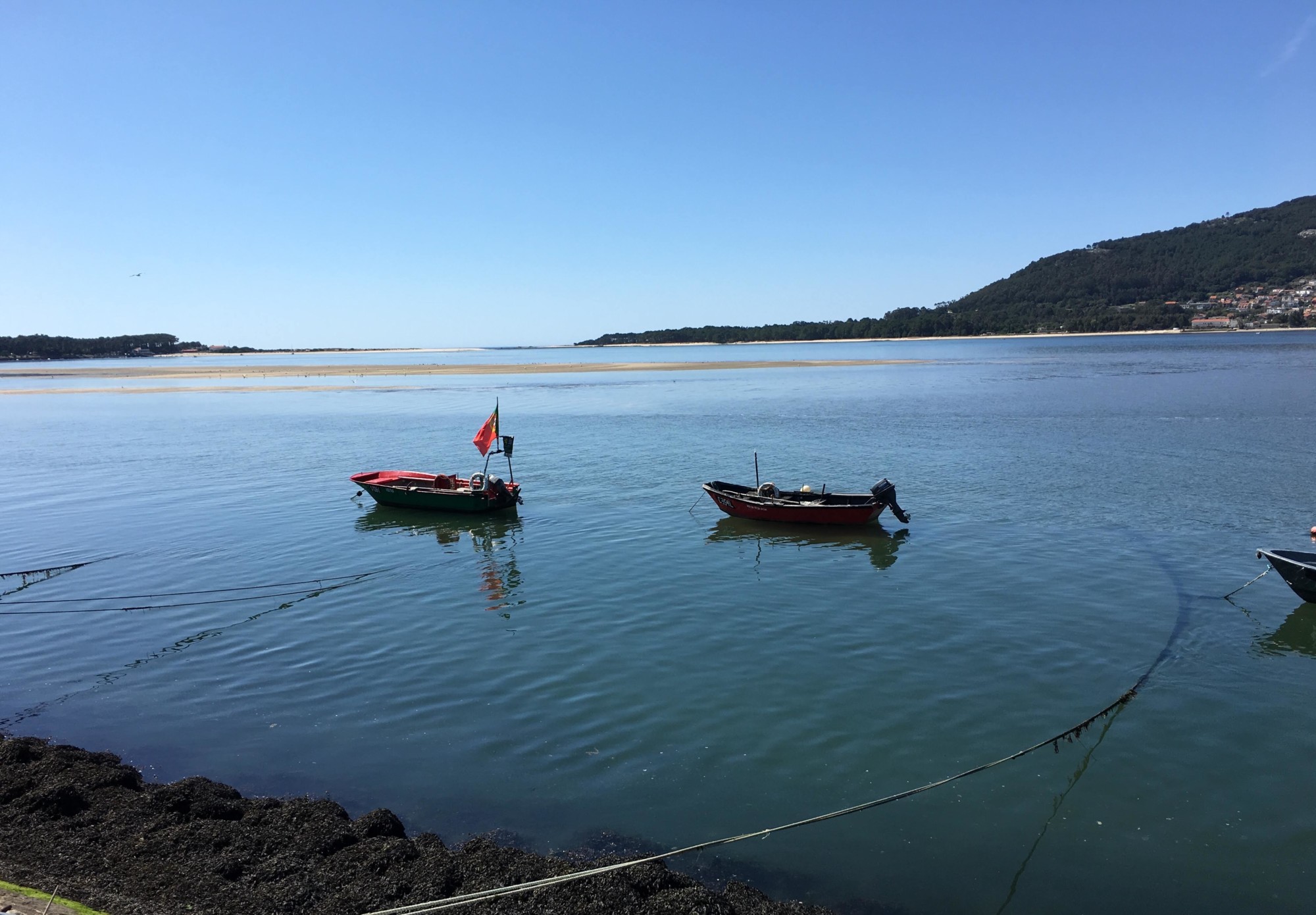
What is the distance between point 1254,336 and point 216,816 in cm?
21175

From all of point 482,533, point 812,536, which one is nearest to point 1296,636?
point 812,536

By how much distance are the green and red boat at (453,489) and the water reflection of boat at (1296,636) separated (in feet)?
61.8

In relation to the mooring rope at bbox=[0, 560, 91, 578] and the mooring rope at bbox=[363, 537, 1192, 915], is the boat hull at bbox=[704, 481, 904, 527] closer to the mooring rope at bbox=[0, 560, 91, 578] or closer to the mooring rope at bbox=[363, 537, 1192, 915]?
the mooring rope at bbox=[363, 537, 1192, 915]

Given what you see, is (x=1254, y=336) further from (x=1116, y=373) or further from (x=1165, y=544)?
(x=1165, y=544)

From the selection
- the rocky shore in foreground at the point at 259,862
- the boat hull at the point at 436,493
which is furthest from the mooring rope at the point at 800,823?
the boat hull at the point at 436,493

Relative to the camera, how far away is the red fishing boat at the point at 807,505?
22.8 m

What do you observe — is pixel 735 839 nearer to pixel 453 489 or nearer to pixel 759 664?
pixel 759 664

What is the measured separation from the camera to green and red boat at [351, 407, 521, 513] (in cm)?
2558

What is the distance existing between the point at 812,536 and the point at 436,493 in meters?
11.9

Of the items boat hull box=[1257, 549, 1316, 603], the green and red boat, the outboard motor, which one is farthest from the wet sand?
boat hull box=[1257, 549, 1316, 603]

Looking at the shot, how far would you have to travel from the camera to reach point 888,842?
8.81 metres

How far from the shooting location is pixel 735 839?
848 cm

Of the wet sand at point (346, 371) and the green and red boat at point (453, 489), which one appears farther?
the wet sand at point (346, 371)

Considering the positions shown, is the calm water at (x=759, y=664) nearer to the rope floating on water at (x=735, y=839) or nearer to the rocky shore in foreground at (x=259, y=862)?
the rope floating on water at (x=735, y=839)
